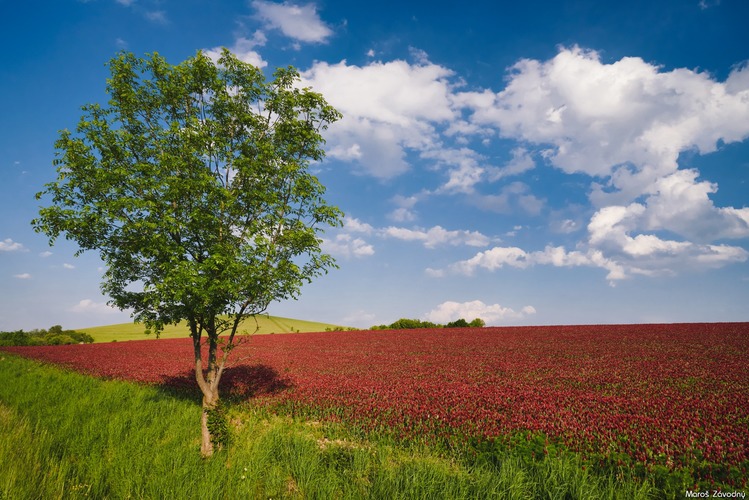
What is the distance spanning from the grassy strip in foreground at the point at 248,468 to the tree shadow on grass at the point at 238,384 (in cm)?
307

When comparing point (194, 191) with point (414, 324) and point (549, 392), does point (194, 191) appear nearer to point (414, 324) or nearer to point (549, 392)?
point (549, 392)

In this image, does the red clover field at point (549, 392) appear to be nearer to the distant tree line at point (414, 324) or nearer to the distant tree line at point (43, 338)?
the distant tree line at point (414, 324)

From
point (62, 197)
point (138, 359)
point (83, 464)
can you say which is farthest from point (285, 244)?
point (138, 359)

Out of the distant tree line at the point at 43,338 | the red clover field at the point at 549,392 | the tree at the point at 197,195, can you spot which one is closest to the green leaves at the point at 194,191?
the tree at the point at 197,195

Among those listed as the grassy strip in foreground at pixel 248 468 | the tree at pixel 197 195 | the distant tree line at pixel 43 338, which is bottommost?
the distant tree line at pixel 43 338

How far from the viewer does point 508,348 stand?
2055 cm

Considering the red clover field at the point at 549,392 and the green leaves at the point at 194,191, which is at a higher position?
the green leaves at the point at 194,191

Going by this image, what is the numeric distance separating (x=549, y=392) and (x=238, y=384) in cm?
1157

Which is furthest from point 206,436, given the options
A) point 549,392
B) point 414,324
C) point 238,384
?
point 414,324

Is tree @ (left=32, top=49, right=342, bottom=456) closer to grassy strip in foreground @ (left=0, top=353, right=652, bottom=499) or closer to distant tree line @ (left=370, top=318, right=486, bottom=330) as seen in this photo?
grassy strip in foreground @ (left=0, top=353, right=652, bottom=499)

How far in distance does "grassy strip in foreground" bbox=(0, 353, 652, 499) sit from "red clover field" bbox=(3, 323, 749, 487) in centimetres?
91

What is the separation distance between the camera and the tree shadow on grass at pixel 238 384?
12859mm

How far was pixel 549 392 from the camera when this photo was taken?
9938mm

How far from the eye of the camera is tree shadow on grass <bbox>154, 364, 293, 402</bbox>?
12859mm
